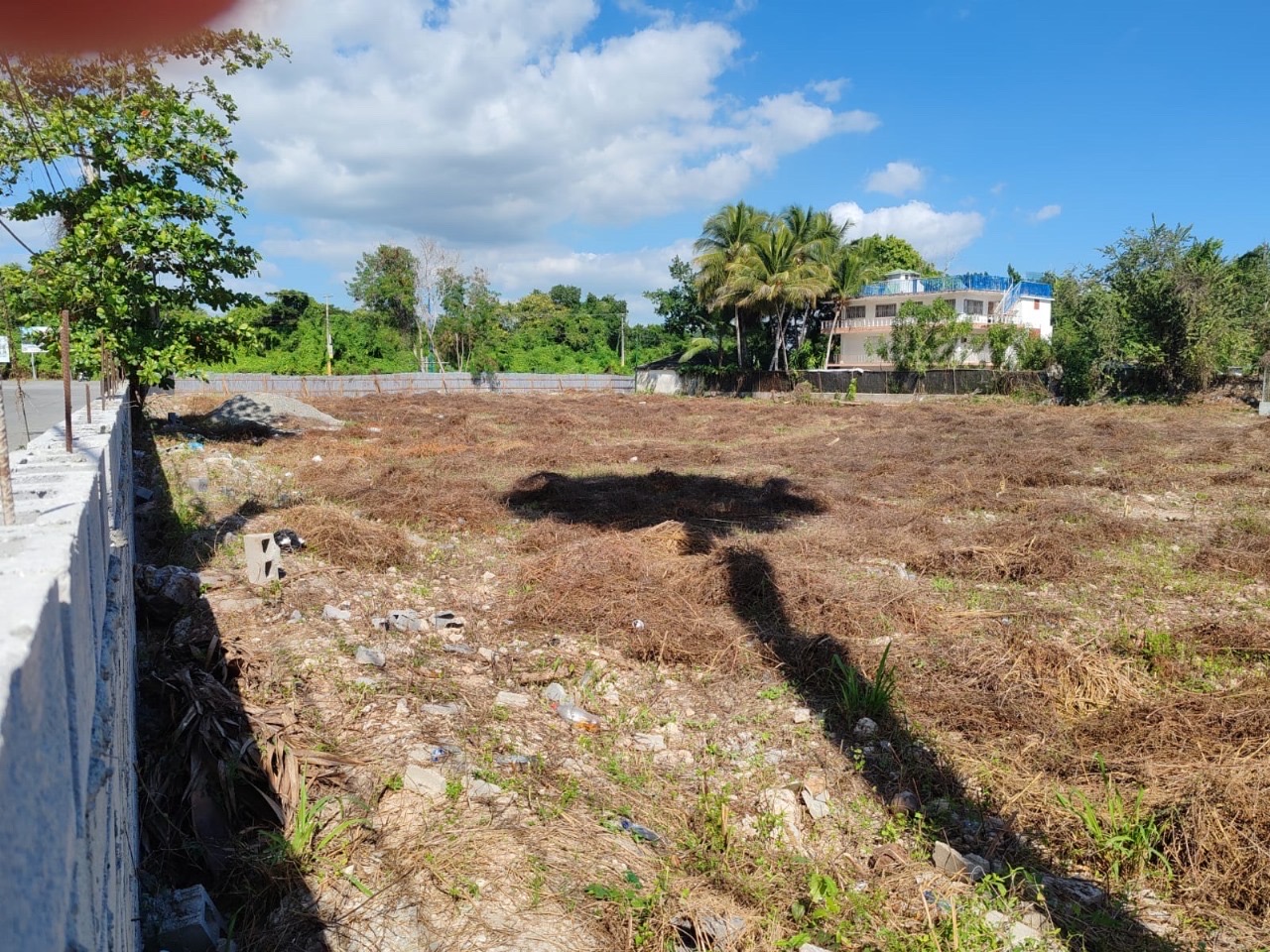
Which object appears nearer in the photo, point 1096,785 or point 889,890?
point 889,890

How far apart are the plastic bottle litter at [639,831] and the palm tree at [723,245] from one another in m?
34.1

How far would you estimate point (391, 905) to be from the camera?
271cm

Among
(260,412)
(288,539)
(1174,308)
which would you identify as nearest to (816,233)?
(1174,308)

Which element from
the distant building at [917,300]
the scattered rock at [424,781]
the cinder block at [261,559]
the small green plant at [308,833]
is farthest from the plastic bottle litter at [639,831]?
the distant building at [917,300]

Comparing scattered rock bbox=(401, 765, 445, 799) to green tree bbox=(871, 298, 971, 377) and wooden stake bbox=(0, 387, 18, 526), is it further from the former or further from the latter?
green tree bbox=(871, 298, 971, 377)

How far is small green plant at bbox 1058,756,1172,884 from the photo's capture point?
10.2 ft

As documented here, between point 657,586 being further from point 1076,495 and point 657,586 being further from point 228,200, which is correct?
point 228,200

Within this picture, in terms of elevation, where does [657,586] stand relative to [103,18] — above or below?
below

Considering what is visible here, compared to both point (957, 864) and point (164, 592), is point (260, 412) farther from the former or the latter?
point (957, 864)

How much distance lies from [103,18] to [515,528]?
24.6 ft

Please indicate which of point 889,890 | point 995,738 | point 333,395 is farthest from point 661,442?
point 333,395

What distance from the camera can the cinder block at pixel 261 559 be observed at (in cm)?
582

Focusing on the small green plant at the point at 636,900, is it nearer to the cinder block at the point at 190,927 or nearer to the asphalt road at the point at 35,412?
the cinder block at the point at 190,927

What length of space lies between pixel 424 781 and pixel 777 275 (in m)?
33.6
